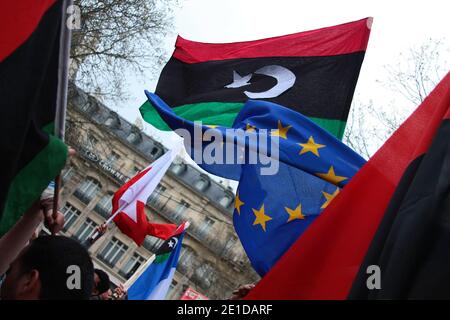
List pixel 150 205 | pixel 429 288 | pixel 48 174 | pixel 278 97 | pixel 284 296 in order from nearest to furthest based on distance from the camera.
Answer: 1. pixel 429 288
2. pixel 284 296
3. pixel 48 174
4. pixel 278 97
5. pixel 150 205

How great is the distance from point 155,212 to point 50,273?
46.0 metres

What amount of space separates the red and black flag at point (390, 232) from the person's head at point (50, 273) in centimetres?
75

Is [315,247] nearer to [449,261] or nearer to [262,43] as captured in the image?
[449,261]

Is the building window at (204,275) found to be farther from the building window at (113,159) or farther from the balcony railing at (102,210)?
the building window at (113,159)

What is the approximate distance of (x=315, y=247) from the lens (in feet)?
7.59

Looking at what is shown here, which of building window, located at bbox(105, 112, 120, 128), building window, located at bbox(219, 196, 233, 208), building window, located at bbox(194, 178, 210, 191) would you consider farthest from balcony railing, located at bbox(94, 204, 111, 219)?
building window, located at bbox(219, 196, 233, 208)

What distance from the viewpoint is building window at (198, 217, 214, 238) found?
48438 mm

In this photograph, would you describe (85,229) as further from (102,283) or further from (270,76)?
(102,283)

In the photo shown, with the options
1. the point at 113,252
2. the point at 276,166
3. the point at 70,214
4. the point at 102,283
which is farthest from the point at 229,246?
the point at 276,166

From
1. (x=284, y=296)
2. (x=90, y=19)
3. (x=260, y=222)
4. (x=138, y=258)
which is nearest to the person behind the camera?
(x=284, y=296)

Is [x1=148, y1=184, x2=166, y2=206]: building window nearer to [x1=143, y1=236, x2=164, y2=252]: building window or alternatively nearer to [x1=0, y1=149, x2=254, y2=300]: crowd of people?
[x1=143, y1=236, x2=164, y2=252]: building window

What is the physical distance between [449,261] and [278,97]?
383cm

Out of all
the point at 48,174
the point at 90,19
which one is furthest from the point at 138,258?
the point at 48,174

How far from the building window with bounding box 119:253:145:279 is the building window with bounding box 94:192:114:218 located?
13.5 ft
